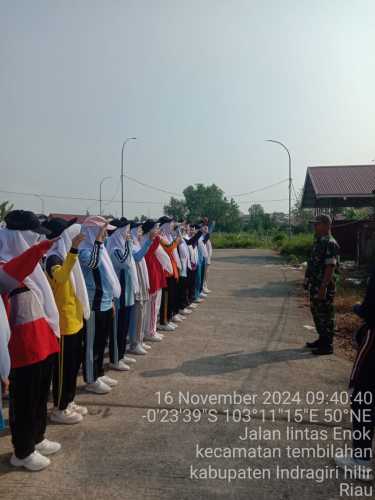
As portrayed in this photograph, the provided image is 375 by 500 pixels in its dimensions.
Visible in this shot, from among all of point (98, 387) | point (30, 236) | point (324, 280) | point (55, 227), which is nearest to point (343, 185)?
point (324, 280)

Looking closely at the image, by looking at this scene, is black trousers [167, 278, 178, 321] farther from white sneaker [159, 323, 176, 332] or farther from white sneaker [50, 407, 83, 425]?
white sneaker [50, 407, 83, 425]

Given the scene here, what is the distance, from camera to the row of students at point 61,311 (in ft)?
9.66

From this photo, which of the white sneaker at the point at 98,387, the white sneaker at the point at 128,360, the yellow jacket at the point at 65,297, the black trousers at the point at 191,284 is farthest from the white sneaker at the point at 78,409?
the black trousers at the point at 191,284

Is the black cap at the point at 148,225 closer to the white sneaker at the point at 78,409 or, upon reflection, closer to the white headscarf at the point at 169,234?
the white headscarf at the point at 169,234

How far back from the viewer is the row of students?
2.94 meters

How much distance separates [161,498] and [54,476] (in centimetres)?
79

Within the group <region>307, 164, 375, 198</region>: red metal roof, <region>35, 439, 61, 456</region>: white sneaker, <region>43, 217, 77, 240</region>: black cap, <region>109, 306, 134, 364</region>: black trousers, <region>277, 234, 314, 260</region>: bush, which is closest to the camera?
<region>35, 439, 61, 456</region>: white sneaker

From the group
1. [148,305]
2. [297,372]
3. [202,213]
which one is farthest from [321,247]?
[202,213]

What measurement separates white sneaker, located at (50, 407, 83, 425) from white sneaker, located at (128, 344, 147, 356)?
1.98 metres

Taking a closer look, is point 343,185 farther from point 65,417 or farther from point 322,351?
point 65,417

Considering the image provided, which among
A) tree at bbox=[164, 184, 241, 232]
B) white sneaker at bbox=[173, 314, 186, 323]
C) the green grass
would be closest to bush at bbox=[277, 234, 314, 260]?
the green grass

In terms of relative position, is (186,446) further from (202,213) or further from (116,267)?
(202,213)

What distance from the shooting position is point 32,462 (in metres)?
3.08

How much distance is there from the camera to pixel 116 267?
514 cm
